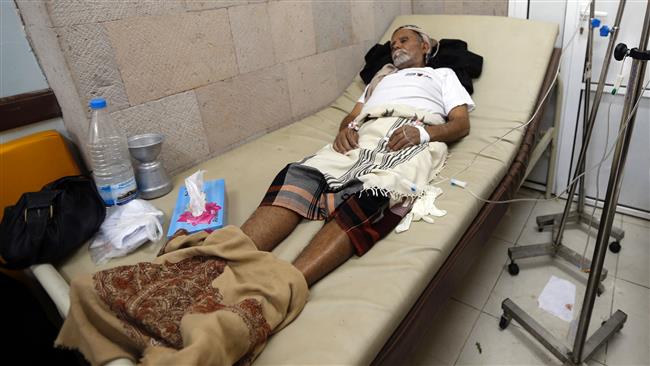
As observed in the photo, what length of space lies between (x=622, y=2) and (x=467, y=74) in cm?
69

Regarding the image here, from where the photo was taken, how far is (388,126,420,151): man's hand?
4.89 ft

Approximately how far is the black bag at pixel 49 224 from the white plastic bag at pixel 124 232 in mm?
32

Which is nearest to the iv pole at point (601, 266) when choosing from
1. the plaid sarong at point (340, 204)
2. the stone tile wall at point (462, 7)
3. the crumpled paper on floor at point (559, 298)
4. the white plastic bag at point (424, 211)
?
the crumpled paper on floor at point (559, 298)

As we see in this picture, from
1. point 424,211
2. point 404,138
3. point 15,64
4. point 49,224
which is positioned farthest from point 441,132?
point 15,64

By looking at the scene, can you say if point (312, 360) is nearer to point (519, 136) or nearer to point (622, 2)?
point (519, 136)

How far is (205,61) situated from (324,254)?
1024mm

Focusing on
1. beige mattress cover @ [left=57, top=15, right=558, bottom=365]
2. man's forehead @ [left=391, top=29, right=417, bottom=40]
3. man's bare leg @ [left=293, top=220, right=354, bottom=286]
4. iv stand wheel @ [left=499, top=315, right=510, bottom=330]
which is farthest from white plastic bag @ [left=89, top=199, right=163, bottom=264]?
man's forehead @ [left=391, top=29, right=417, bottom=40]

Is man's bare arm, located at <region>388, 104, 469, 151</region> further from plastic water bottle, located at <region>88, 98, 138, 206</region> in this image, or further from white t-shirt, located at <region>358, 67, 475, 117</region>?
plastic water bottle, located at <region>88, 98, 138, 206</region>

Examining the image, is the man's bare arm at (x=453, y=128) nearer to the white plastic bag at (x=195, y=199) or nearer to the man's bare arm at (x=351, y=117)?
the man's bare arm at (x=351, y=117)

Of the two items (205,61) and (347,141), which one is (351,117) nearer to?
(347,141)

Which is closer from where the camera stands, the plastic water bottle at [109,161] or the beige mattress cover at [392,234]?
the beige mattress cover at [392,234]

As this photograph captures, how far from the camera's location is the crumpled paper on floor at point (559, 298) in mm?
1565

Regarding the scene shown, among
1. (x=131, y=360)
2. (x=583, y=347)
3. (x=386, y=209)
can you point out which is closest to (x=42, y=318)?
(x=131, y=360)

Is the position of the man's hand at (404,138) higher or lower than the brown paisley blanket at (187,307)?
higher
